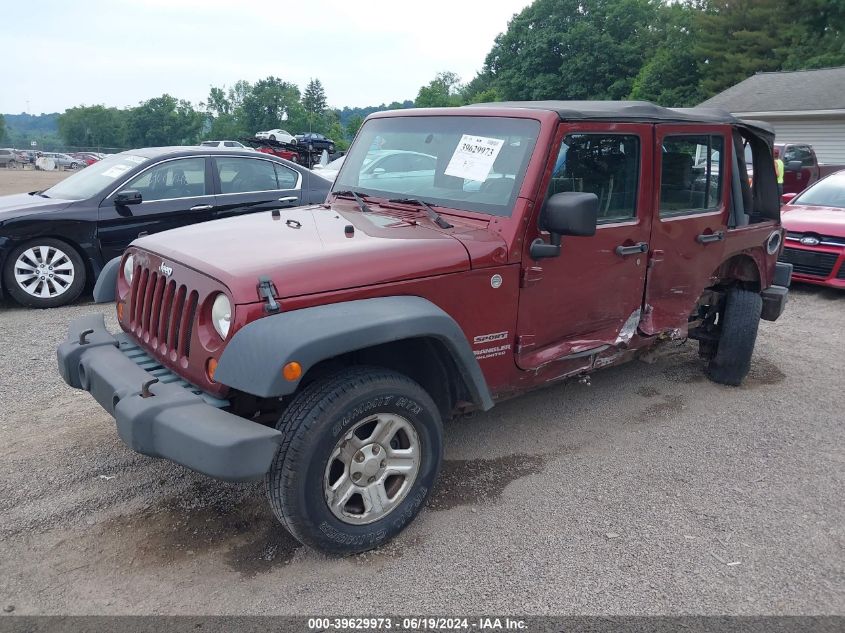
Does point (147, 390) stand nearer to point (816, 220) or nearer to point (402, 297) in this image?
point (402, 297)

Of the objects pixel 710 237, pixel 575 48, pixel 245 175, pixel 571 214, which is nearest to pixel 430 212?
pixel 571 214

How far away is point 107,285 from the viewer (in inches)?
150

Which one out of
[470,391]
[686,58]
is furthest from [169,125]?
[470,391]

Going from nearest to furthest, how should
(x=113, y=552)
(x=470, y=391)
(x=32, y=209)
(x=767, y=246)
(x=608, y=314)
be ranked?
(x=113, y=552) → (x=470, y=391) → (x=608, y=314) → (x=767, y=246) → (x=32, y=209)

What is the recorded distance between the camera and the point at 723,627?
8.57 ft

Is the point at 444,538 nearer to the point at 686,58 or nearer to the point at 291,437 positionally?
the point at 291,437

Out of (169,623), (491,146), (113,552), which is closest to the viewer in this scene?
(169,623)

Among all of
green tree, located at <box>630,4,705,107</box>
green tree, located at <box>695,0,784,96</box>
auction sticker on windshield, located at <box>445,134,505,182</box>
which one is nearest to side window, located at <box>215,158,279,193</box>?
auction sticker on windshield, located at <box>445,134,505,182</box>

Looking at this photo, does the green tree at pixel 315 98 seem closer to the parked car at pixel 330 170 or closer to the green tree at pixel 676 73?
the green tree at pixel 676 73

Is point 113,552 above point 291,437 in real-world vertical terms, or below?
below

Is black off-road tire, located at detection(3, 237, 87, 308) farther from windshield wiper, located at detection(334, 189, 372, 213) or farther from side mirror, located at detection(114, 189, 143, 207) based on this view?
windshield wiper, located at detection(334, 189, 372, 213)

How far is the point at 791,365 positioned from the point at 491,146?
145 inches

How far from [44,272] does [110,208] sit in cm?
92

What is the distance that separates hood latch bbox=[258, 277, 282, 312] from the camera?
2652 millimetres
